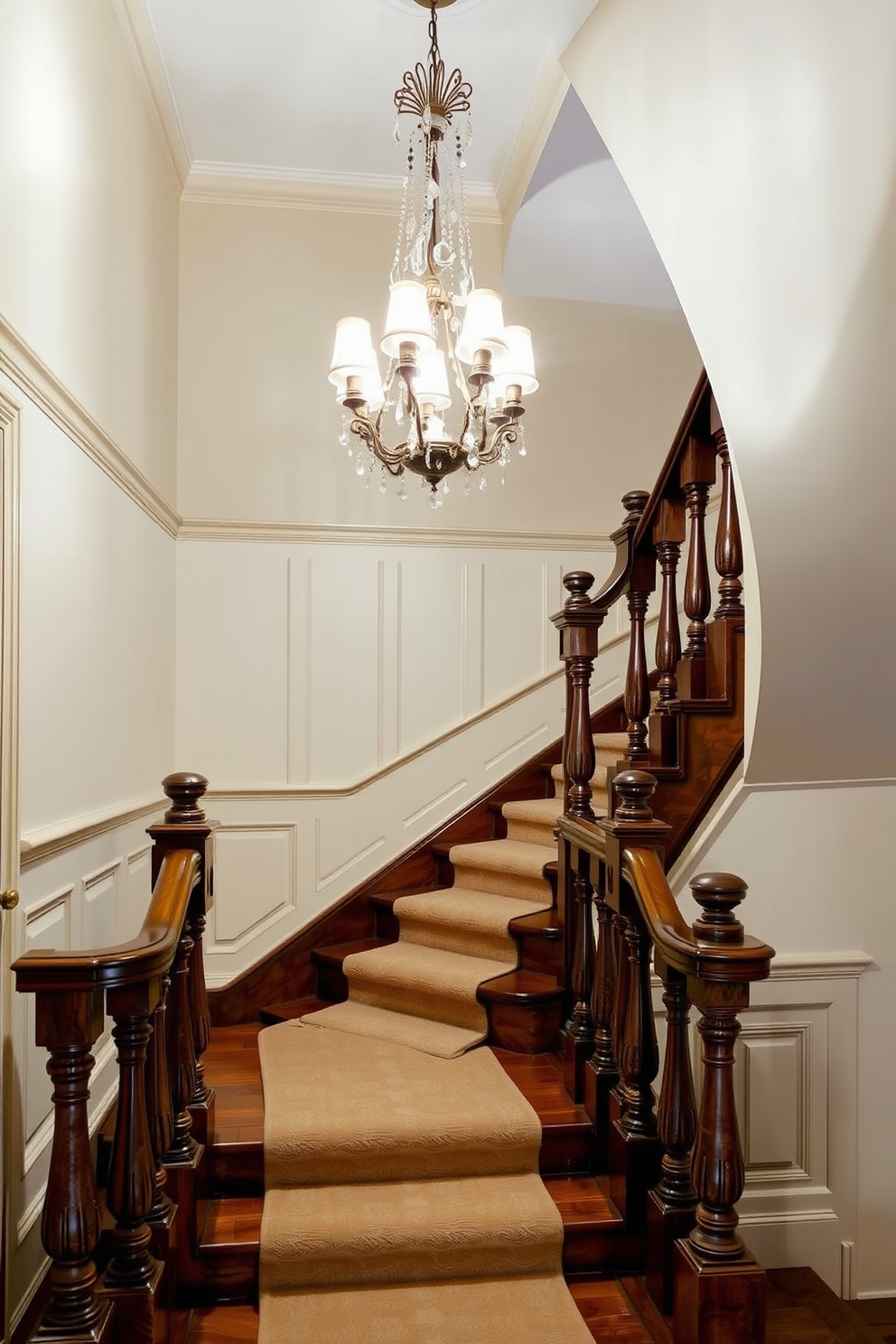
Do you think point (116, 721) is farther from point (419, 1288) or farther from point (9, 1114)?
point (419, 1288)

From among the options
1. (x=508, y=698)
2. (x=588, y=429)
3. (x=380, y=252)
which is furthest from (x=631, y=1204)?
(x=380, y=252)

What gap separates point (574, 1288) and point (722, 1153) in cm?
73

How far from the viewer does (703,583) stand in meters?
2.91

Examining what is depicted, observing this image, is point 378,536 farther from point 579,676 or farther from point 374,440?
point 579,676

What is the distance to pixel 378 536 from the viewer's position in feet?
15.1

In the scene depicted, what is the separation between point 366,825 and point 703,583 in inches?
86.0

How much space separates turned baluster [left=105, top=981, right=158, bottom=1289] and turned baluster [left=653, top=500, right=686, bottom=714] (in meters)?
1.77

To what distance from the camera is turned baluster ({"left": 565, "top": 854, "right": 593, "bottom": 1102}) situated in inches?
110

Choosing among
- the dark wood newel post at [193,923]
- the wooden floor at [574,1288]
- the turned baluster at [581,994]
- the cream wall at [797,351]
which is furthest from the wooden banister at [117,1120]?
the cream wall at [797,351]

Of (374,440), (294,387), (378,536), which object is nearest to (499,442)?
(374,440)

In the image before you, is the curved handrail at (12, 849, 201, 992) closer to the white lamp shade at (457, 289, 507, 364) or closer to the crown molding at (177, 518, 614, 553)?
the white lamp shade at (457, 289, 507, 364)

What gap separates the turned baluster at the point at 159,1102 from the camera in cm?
204

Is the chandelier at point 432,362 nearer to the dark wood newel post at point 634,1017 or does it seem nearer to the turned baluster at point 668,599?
the turned baluster at point 668,599

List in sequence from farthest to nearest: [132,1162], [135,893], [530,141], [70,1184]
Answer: [530,141] → [135,893] → [132,1162] → [70,1184]
